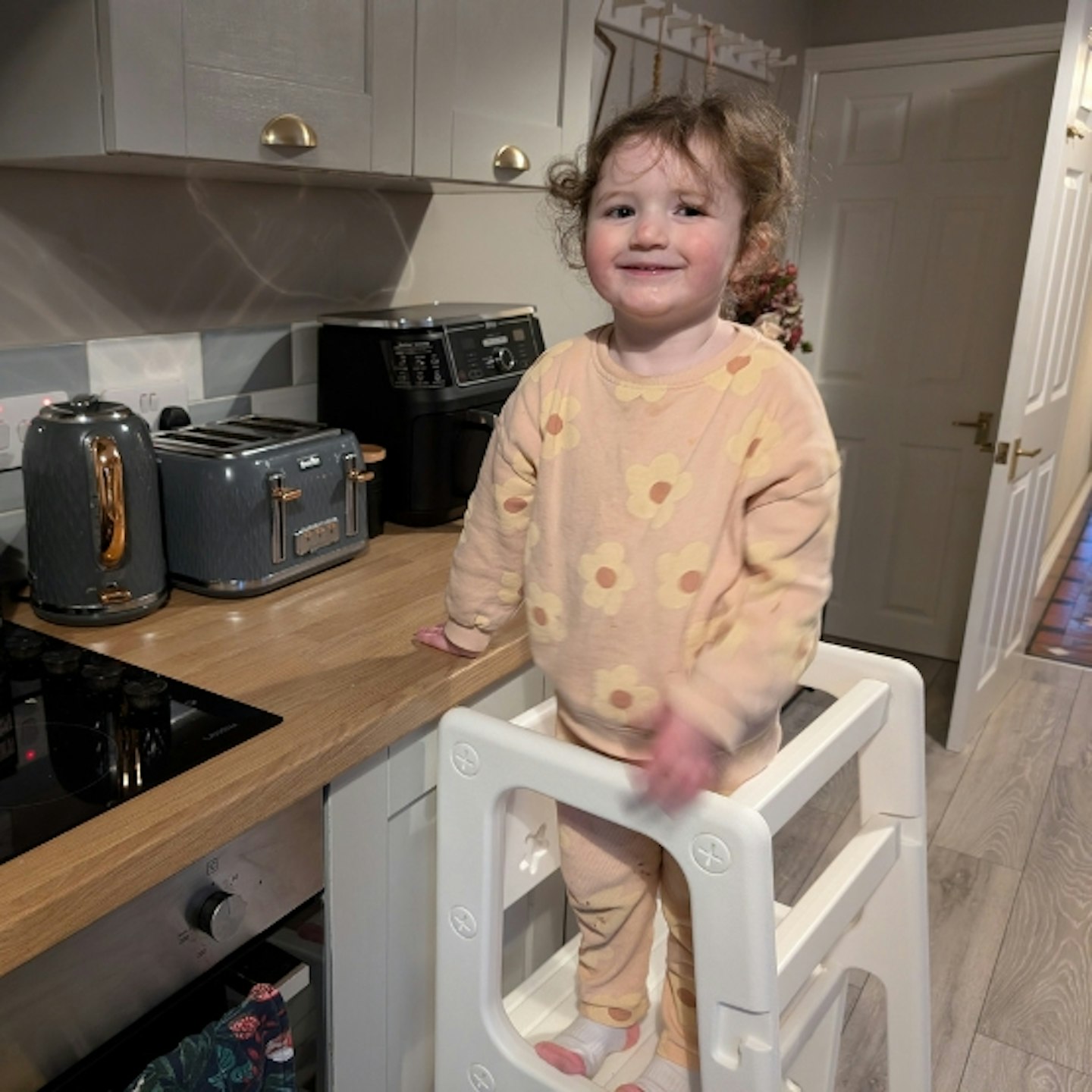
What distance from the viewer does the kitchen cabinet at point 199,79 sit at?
1.07 meters

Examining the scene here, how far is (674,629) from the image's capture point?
3.20 feet

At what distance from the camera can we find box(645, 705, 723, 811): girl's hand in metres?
0.86

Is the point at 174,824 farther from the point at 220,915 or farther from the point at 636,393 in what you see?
the point at 636,393

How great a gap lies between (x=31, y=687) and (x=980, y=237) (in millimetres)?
3146

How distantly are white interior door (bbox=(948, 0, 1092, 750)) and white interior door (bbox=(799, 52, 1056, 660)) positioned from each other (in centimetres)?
25

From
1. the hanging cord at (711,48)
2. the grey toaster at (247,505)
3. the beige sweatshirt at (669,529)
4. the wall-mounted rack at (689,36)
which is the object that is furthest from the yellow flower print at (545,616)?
the wall-mounted rack at (689,36)

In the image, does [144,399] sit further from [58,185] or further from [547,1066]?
[547,1066]

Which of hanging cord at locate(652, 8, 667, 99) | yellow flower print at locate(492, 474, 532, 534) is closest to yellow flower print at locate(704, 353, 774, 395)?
yellow flower print at locate(492, 474, 532, 534)

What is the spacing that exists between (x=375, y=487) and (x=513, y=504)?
59 centimetres

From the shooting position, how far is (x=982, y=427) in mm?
3426

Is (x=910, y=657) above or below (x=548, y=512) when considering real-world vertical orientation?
below

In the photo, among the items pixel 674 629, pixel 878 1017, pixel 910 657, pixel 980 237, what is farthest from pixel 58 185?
pixel 910 657

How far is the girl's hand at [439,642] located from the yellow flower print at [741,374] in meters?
0.44

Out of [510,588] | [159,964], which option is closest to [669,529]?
[510,588]
